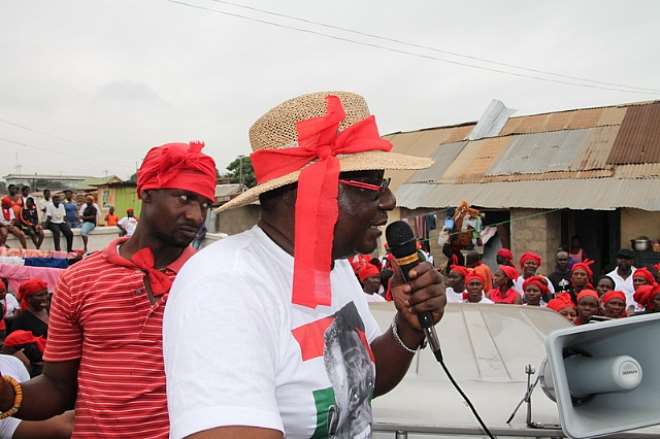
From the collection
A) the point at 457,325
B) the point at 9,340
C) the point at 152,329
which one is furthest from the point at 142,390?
the point at 9,340

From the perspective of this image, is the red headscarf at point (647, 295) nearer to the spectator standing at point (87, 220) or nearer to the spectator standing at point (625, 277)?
the spectator standing at point (625, 277)

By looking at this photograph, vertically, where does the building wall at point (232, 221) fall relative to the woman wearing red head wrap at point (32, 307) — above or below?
above

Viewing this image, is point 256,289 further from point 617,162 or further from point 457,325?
point 617,162

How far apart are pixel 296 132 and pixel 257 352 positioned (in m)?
0.56

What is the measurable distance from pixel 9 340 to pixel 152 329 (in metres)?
2.69

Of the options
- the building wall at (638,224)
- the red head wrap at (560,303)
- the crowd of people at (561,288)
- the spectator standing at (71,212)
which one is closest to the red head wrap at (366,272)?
the crowd of people at (561,288)

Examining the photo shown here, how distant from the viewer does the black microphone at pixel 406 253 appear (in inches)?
62.9

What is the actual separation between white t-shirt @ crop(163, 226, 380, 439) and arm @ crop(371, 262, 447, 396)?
181 millimetres

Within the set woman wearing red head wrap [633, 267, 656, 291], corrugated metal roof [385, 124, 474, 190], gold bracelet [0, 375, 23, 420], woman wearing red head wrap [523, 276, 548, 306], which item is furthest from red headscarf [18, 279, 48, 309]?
corrugated metal roof [385, 124, 474, 190]

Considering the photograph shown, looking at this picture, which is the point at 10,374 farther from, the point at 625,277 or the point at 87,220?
the point at 87,220

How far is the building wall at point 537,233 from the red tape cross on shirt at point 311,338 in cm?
1139

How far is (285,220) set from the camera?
1.45 m

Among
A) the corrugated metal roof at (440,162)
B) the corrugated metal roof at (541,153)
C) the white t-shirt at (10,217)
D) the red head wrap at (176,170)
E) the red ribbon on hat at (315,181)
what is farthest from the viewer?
the corrugated metal roof at (440,162)

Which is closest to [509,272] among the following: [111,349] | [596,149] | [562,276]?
[562,276]
